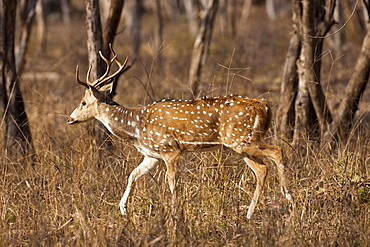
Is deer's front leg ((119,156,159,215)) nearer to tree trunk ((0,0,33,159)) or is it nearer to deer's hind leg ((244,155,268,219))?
deer's hind leg ((244,155,268,219))

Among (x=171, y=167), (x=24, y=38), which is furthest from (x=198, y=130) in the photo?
(x=24, y=38)

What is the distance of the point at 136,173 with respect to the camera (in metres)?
6.24

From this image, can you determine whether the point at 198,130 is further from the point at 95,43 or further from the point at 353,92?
the point at 353,92

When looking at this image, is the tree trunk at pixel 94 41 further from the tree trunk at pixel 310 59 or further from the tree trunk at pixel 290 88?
the tree trunk at pixel 310 59

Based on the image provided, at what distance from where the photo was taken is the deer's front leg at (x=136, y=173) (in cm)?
609

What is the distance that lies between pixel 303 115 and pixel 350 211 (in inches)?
122

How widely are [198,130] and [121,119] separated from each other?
85 centimetres

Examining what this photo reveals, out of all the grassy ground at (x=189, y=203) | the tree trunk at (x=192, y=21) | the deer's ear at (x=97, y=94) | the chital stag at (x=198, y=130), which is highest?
the deer's ear at (x=97, y=94)

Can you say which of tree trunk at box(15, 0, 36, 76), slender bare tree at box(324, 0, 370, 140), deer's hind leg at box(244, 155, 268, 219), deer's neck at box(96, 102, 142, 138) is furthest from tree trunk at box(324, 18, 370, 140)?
tree trunk at box(15, 0, 36, 76)

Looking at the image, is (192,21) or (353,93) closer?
(353,93)

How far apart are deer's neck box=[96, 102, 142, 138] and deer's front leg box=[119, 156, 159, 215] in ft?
1.04

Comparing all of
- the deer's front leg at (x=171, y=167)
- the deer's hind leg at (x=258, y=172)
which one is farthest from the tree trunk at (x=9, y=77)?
the deer's hind leg at (x=258, y=172)

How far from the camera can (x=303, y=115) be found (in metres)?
8.62

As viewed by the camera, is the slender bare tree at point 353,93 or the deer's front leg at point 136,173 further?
the slender bare tree at point 353,93
